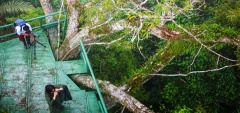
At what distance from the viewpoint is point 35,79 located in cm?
728

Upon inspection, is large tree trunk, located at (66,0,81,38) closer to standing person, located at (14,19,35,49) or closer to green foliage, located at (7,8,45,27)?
standing person, located at (14,19,35,49)

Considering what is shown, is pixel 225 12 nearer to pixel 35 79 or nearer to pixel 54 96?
pixel 54 96

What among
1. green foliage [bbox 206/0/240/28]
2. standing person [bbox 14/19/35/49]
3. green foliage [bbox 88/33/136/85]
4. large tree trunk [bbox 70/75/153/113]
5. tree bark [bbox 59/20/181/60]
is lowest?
large tree trunk [bbox 70/75/153/113]

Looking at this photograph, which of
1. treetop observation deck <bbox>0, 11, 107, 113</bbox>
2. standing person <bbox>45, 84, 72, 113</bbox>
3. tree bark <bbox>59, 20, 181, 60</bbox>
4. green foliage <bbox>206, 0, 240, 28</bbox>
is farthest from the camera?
green foliage <bbox>206, 0, 240, 28</bbox>

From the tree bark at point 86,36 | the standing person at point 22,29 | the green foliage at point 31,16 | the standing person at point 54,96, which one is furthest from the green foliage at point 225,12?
the green foliage at point 31,16

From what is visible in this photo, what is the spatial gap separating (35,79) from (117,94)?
2.39 metres

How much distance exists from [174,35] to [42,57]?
Answer: 163 inches

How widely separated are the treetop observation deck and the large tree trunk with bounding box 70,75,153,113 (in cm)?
Answer: 24

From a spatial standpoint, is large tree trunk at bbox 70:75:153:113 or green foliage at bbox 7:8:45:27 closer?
large tree trunk at bbox 70:75:153:113

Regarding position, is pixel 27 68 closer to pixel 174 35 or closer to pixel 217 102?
pixel 174 35

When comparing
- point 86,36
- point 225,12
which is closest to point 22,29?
point 86,36

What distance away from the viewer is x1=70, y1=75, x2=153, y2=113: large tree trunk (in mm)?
6069

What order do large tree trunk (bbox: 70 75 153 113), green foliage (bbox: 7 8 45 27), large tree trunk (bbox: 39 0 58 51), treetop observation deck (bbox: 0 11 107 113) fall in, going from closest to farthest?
large tree trunk (bbox: 70 75 153 113), treetop observation deck (bbox: 0 11 107 113), large tree trunk (bbox: 39 0 58 51), green foliage (bbox: 7 8 45 27)

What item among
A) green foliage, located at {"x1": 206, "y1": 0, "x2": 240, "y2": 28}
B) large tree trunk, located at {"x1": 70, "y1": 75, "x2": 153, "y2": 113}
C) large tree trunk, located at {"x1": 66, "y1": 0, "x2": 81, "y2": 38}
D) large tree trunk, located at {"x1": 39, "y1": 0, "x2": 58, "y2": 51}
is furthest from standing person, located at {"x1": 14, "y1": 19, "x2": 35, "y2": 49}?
green foliage, located at {"x1": 206, "y1": 0, "x2": 240, "y2": 28}
